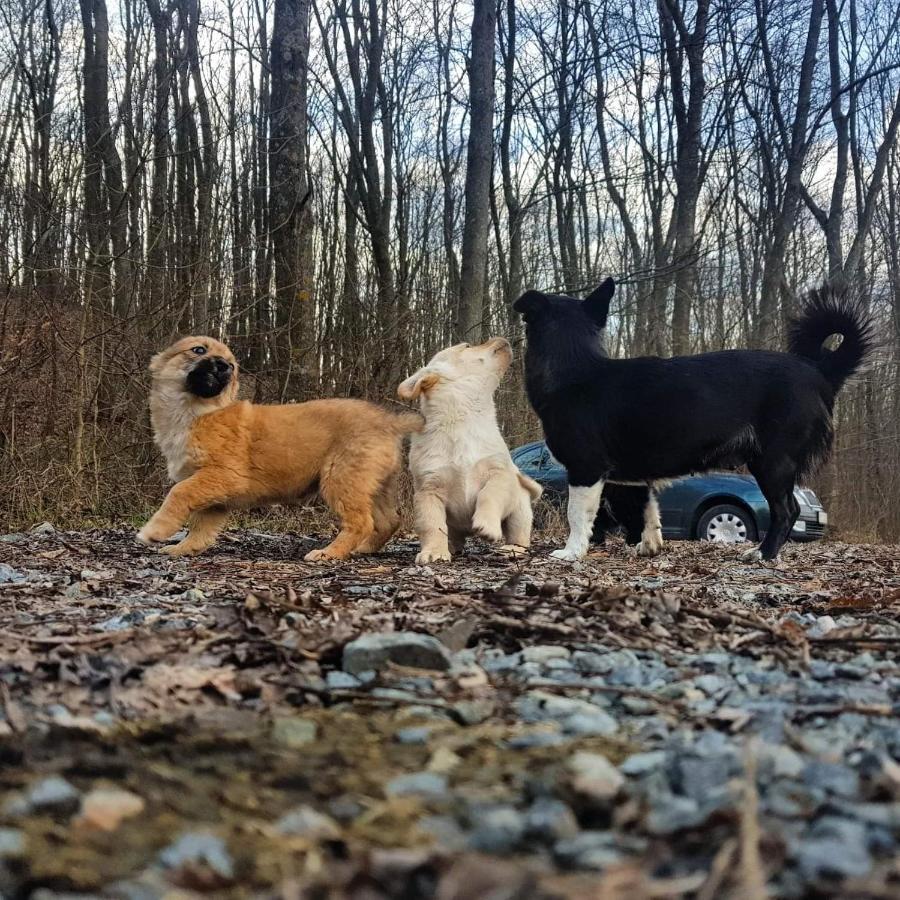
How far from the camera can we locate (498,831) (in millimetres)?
1318

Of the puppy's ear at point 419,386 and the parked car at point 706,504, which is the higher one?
the puppy's ear at point 419,386

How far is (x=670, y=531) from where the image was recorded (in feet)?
42.1

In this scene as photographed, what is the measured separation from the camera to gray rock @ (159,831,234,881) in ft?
4.06

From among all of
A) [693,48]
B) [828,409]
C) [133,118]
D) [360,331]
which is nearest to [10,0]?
[133,118]

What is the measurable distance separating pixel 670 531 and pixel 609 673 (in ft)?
35.5


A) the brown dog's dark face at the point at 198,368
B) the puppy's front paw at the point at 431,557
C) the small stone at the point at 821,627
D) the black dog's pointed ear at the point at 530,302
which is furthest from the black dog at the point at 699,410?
the small stone at the point at 821,627

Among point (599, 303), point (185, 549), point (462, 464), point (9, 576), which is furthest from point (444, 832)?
point (599, 303)

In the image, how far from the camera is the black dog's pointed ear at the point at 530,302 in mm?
7641

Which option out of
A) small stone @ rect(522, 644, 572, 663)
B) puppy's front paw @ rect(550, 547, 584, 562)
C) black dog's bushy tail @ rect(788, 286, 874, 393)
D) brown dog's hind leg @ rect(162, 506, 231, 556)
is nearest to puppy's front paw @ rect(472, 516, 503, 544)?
puppy's front paw @ rect(550, 547, 584, 562)

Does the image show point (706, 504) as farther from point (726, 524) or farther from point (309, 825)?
point (309, 825)

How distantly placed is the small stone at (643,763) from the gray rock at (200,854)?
0.70m

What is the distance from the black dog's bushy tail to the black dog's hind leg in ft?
2.88

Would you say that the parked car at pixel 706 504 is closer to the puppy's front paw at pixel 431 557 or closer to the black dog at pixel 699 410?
the black dog at pixel 699 410

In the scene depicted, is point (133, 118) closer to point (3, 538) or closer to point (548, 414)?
point (3, 538)
